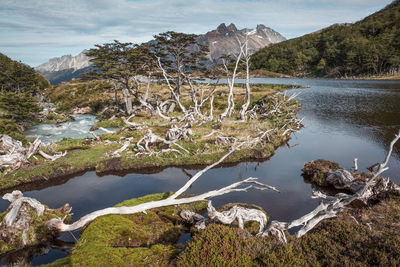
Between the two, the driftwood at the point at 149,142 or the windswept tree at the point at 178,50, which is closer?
the driftwood at the point at 149,142

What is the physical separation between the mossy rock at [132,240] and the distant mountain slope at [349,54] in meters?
137

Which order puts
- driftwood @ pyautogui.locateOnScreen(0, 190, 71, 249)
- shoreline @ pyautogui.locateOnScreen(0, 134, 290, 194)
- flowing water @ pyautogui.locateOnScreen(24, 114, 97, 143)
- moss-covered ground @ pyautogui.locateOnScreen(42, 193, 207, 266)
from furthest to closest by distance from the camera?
flowing water @ pyautogui.locateOnScreen(24, 114, 97, 143), shoreline @ pyautogui.locateOnScreen(0, 134, 290, 194), driftwood @ pyautogui.locateOnScreen(0, 190, 71, 249), moss-covered ground @ pyautogui.locateOnScreen(42, 193, 207, 266)

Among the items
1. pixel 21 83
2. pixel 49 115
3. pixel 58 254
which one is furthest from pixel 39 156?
pixel 21 83

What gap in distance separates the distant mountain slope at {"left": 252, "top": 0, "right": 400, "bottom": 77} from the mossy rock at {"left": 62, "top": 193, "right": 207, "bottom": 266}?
13714 cm

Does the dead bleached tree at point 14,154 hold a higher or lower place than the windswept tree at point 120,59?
lower

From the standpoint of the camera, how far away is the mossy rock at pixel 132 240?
24.9 ft

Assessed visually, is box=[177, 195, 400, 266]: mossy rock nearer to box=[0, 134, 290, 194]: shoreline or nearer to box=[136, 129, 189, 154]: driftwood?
box=[0, 134, 290, 194]: shoreline

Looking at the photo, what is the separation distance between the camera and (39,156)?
1988 cm

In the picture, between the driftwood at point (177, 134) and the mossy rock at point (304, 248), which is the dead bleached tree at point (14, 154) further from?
the mossy rock at point (304, 248)

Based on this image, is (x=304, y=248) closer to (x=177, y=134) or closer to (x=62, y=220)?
(x=62, y=220)

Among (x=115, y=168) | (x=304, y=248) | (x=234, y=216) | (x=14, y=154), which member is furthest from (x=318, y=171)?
(x=14, y=154)

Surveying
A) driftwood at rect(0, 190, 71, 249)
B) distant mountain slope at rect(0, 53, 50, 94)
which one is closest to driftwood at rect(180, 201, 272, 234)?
driftwood at rect(0, 190, 71, 249)

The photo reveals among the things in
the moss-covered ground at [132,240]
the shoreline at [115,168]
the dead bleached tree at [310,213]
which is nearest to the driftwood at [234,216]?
the dead bleached tree at [310,213]

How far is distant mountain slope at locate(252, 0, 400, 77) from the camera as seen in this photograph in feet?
384
